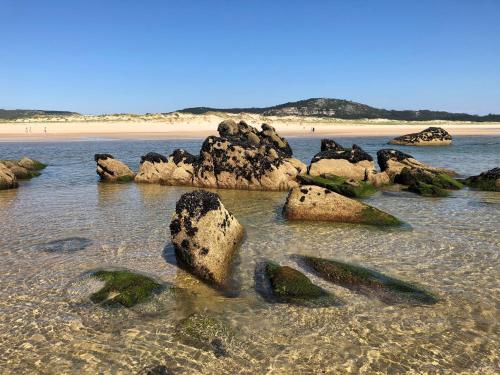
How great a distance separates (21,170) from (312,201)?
61.7 ft

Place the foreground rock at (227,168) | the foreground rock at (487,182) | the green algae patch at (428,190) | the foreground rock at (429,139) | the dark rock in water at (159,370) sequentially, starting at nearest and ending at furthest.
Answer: the dark rock in water at (159,370) < the green algae patch at (428,190) < the foreground rock at (487,182) < the foreground rock at (227,168) < the foreground rock at (429,139)

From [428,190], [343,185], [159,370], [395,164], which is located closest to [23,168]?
[343,185]

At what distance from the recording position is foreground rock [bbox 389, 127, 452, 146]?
53.1m

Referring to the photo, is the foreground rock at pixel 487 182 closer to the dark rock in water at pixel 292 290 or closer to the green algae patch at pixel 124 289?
the dark rock in water at pixel 292 290

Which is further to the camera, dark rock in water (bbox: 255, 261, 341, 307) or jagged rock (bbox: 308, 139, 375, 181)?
jagged rock (bbox: 308, 139, 375, 181)

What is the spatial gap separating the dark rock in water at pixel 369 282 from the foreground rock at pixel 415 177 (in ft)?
33.8

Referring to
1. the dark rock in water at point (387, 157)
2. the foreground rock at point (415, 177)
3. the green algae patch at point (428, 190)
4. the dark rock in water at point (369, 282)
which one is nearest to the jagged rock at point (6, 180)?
the dark rock in water at point (369, 282)

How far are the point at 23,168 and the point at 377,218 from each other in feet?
69.6

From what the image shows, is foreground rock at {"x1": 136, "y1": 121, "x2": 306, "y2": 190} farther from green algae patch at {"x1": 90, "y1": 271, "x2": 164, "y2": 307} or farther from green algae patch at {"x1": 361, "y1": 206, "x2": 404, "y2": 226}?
green algae patch at {"x1": 90, "y1": 271, "x2": 164, "y2": 307}

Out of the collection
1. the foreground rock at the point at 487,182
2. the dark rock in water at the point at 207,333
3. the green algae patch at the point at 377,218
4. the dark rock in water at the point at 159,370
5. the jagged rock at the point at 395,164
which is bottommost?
the dark rock in water at the point at 159,370

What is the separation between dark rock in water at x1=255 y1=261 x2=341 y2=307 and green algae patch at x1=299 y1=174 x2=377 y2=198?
1026 centimetres

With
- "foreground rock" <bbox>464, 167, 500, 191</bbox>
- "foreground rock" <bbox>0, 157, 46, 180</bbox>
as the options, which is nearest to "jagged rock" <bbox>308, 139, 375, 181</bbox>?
"foreground rock" <bbox>464, 167, 500, 191</bbox>

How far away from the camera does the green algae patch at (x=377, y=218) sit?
42.3ft

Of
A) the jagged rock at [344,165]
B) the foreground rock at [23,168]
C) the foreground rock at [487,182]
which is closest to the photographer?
the foreground rock at [487,182]
